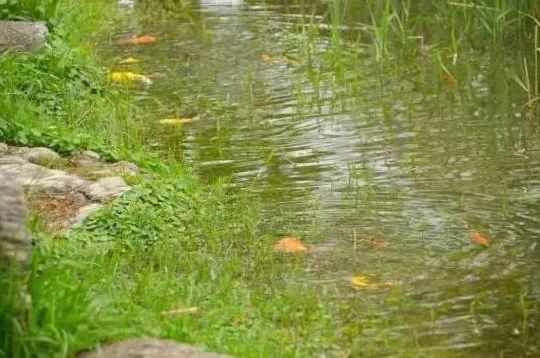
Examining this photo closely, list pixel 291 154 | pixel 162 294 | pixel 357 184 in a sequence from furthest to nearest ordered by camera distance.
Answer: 1. pixel 291 154
2. pixel 357 184
3. pixel 162 294

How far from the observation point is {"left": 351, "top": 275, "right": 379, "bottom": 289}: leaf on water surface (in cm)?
491

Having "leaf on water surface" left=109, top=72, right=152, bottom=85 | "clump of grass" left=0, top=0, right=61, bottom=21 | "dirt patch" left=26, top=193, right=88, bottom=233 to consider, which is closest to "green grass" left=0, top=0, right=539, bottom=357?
"dirt patch" left=26, top=193, right=88, bottom=233

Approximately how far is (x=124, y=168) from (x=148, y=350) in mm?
2307

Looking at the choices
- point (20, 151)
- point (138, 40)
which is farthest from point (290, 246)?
point (138, 40)

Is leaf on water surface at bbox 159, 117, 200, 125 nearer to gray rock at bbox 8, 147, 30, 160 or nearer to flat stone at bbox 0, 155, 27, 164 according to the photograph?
gray rock at bbox 8, 147, 30, 160

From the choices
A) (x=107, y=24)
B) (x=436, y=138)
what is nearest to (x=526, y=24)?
(x=436, y=138)

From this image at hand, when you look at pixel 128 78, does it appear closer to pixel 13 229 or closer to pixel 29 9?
pixel 29 9

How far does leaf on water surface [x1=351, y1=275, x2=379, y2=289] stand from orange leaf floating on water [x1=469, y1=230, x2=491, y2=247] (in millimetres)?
621

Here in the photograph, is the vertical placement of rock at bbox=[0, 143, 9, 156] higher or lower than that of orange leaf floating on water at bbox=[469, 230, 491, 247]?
higher

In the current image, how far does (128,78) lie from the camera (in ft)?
26.8

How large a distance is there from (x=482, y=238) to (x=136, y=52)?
4.35 metres

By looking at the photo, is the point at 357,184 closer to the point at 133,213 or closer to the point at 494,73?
the point at 133,213

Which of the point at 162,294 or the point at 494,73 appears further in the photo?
the point at 494,73

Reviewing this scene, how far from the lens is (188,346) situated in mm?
3936
